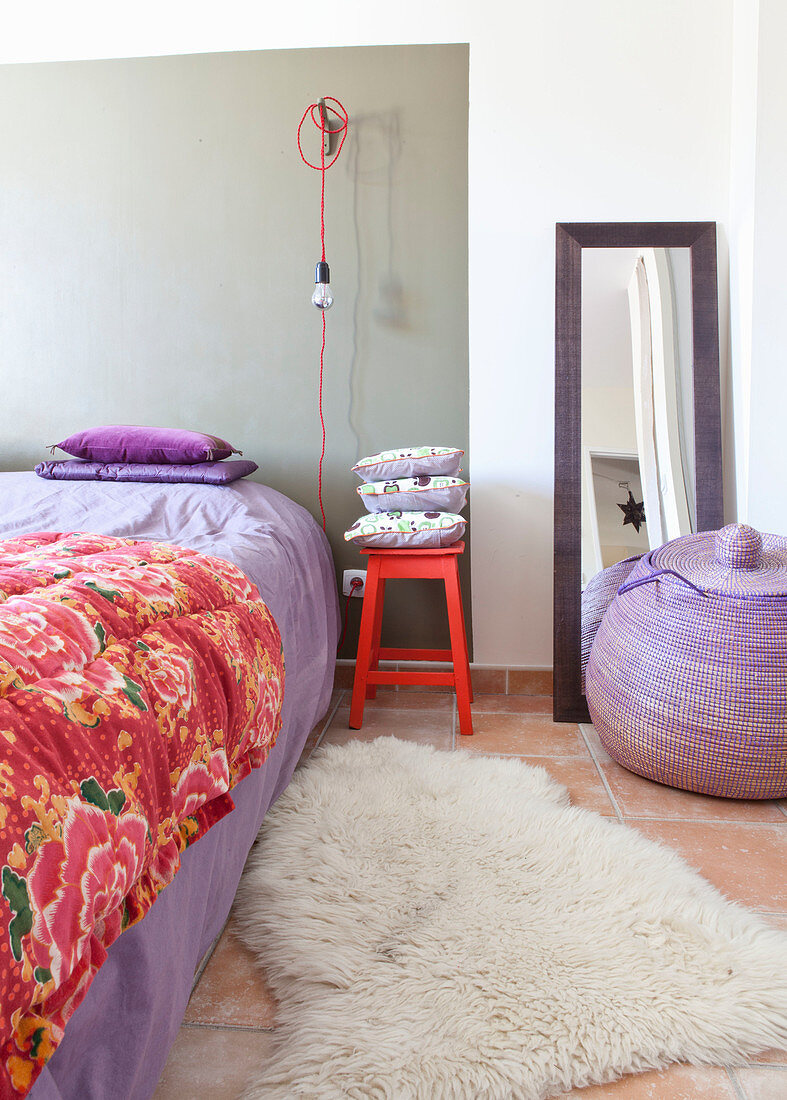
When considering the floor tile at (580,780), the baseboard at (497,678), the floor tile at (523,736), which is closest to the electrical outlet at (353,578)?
the baseboard at (497,678)

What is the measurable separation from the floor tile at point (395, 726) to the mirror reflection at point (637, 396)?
2.11 feet

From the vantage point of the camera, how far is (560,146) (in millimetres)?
2367

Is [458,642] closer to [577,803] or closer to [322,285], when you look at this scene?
[577,803]

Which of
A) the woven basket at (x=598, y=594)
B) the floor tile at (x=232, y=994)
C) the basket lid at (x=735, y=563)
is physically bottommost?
the floor tile at (x=232, y=994)

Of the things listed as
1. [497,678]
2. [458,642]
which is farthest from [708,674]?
[497,678]

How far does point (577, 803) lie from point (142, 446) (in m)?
1.50

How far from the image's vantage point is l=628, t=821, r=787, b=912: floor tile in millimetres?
1409

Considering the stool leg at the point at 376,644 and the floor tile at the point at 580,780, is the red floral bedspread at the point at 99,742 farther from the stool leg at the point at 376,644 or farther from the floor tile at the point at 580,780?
the stool leg at the point at 376,644

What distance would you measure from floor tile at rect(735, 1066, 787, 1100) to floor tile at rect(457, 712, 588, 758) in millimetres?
1021

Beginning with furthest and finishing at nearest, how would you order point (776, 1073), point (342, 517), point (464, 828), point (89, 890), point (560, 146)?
point (342, 517) < point (560, 146) < point (464, 828) < point (776, 1073) < point (89, 890)

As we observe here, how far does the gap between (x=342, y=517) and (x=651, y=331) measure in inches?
44.0

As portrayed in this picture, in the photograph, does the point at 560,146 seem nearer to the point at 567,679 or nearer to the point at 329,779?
the point at 567,679

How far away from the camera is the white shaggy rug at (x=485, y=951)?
101cm

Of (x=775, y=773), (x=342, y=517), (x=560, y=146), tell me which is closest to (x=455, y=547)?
(x=342, y=517)
